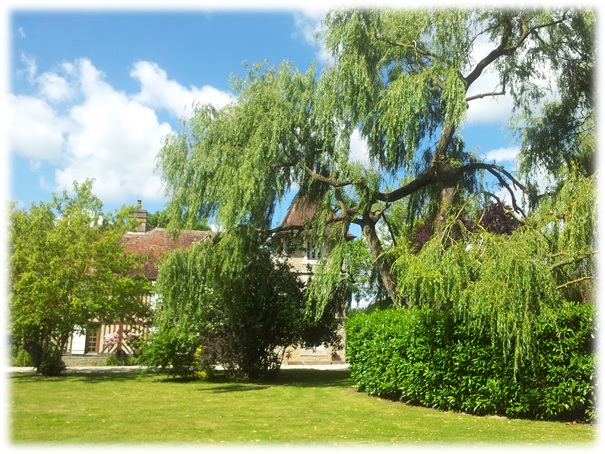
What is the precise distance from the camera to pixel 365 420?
10.3 metres

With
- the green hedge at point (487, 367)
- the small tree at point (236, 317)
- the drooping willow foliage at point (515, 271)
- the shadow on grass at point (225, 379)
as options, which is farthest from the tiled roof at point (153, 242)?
the drooping willow foliage at point (515, 271)

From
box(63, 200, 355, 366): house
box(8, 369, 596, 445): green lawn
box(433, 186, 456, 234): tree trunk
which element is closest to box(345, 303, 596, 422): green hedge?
box(8, 369, 596, 445): green lawn

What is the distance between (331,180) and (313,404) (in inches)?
226

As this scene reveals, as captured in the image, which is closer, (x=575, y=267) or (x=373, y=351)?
(x=575, y=267)

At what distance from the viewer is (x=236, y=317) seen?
17.8m

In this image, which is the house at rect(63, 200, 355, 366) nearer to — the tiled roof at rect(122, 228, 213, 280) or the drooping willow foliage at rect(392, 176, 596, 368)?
the tiled roof at rect(122, 228, 213, 280)

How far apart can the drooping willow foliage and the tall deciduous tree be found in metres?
11.2

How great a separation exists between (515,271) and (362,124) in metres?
6.13

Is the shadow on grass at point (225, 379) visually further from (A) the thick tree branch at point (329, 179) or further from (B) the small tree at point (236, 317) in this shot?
(A) the thick tree branch at point (329, 179)

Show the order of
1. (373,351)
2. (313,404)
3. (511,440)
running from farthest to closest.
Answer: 1. (373,351)
2. (313,404)
3. (511,440)

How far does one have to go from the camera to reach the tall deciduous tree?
1714cm

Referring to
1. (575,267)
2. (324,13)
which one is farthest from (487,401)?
(324,13)

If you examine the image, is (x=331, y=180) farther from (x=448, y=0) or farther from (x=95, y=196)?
(x=95, y=196)

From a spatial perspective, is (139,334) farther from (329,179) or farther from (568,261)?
(568,261)
